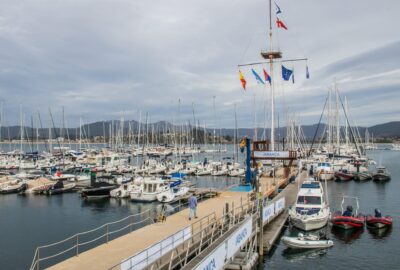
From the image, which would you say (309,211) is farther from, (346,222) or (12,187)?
(12,187)

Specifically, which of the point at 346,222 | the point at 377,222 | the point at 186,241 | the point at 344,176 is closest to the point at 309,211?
the point at 346,222

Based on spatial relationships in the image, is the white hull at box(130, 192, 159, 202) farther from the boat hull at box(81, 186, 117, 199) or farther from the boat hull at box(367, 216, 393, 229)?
the boat hull at box(367, 216, 393, 229)

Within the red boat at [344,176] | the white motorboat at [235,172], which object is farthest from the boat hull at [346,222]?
the white motorboat at [235,172]

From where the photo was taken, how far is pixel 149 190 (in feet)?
161

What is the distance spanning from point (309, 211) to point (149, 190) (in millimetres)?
23519

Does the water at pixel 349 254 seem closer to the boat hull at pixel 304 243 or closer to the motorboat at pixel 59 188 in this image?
the boat hull at pixel 304 243

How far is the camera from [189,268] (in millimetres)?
13211

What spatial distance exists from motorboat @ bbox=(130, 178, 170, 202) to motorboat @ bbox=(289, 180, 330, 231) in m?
20.9

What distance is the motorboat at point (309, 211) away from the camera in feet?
99.8

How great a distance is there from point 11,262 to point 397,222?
110 ft

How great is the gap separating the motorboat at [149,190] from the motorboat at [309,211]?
2094cm

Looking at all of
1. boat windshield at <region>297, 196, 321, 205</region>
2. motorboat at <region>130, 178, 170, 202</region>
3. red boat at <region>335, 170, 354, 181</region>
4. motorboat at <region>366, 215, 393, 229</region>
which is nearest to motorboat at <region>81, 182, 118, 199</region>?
motorboat at <region>130, 178, 170, 202</region>

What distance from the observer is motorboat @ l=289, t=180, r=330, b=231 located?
1197 inches

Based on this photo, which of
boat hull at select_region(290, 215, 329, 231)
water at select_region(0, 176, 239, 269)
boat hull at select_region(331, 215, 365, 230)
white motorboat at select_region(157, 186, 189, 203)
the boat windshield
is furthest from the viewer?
white motorboat at select_region(157, 186, 189, 203)
